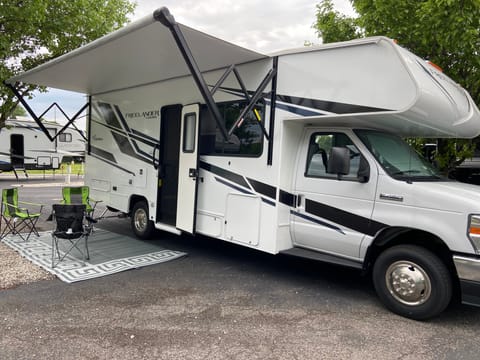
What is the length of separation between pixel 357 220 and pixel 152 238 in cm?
392

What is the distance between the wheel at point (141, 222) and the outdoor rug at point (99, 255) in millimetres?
144

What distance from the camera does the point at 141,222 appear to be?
703 cm

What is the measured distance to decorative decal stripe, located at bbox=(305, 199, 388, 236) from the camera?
4.24 metres

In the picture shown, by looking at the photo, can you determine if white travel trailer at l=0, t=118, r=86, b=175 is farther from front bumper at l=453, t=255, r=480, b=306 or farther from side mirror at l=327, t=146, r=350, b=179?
front bumper at l=453, t=255, r=480, b=306

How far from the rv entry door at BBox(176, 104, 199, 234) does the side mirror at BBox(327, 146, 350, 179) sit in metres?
2.24

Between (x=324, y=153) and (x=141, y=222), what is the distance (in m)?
3.73

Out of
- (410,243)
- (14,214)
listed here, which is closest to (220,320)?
(410,243)

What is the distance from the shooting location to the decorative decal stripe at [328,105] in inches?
163

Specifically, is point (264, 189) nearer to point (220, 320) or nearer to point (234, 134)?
point (234, 134)

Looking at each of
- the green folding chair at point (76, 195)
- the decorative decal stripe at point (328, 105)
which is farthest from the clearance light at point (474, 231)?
the green folding chair at point (76, 195)

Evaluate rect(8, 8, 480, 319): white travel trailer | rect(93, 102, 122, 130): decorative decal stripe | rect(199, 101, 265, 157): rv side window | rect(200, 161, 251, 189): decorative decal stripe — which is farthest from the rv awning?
rect(200, 161, 251, 189): decorative decal stripe

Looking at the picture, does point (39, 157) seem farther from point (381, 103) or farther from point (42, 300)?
point (381, 103)

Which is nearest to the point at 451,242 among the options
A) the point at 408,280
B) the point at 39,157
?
the point at 408,280

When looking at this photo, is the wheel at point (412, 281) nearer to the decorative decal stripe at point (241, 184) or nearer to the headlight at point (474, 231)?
the headlight at point (474, 231)
